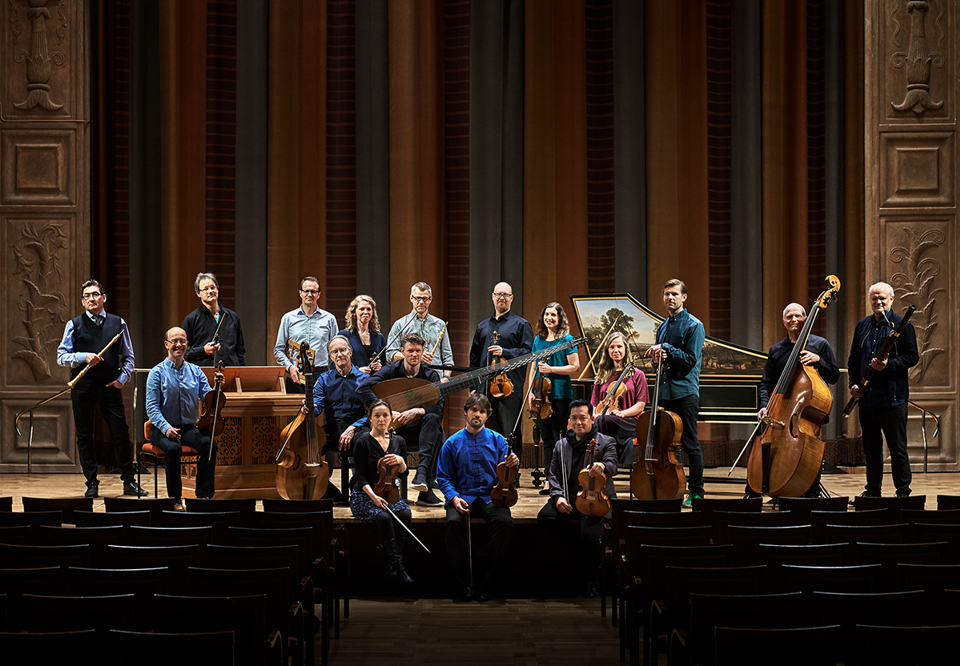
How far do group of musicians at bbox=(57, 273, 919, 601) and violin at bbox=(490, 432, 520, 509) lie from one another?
78 mm

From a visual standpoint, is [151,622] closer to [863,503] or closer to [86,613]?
[86,613]

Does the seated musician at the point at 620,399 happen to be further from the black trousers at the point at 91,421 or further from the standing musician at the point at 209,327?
the black trousers at the point at 91,421

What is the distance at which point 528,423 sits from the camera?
Result: 8.49 metres

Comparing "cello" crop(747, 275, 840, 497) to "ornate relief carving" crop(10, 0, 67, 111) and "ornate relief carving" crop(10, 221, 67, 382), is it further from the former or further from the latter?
"ornate relief carving" crop(10, 0, 67, 111)

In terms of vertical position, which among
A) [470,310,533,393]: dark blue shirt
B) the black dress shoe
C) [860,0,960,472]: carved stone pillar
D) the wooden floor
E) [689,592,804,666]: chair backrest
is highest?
[860,0,960,472]: carved stone pillar

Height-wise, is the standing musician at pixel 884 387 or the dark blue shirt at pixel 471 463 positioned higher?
the standing musician at pixel 884 387

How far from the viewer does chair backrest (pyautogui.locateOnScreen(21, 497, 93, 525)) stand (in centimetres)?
457

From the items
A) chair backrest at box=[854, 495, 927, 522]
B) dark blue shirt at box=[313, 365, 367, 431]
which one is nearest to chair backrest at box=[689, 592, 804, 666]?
chair backrest at box=[854, 495, 927, 522]

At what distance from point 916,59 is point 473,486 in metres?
5.41

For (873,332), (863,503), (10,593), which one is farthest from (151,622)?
(873,332)

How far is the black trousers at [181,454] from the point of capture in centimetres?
584

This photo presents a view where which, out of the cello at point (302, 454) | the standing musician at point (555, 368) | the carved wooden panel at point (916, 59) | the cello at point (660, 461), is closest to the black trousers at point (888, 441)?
the cello at point (660, 461)

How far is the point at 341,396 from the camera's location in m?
6.04

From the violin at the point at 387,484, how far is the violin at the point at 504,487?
0.56 meters
